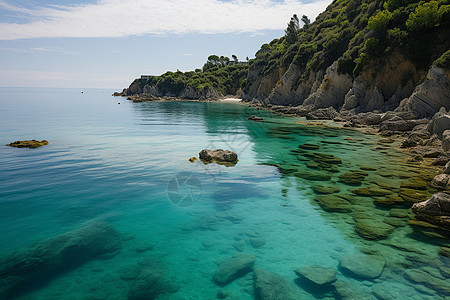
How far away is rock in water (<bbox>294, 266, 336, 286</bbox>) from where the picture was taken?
834 centimetres

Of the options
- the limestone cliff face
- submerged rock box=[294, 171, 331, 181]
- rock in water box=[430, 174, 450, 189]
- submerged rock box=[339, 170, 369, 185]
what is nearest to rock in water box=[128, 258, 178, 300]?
submerged rock box=[294, 171, 331, 181]

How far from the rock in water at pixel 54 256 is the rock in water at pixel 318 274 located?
686 centimetres

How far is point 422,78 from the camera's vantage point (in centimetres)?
4106

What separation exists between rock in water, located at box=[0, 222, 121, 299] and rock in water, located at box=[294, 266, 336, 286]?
270 inches

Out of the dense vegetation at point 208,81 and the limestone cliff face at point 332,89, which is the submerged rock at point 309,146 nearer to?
the limestone cliff face at point 332,89

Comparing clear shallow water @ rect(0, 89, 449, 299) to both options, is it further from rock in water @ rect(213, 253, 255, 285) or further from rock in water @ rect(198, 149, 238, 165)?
rock in water @ rect(198, 149, 238, 165)

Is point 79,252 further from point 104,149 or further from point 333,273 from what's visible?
point 104,149

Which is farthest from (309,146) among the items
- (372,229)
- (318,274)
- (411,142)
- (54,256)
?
(54,256)

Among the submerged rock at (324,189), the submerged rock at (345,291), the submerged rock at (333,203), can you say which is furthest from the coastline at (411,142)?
the submerged rock at (345,291)

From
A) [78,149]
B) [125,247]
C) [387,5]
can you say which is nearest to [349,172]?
[125,247]

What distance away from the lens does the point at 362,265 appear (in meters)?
9.11

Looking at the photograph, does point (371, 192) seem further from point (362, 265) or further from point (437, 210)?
point (362, 265)

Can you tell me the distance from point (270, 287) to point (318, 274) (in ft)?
5.69

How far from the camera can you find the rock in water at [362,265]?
8.68 meters
